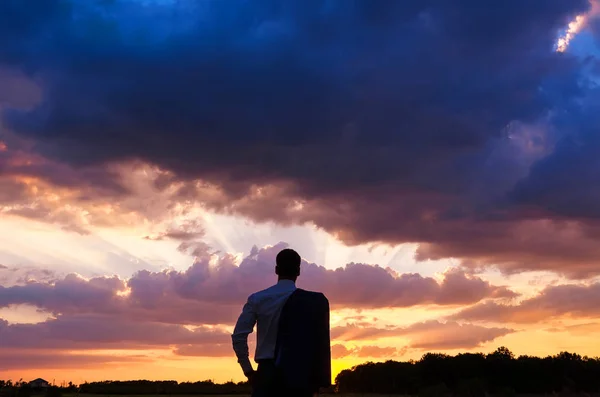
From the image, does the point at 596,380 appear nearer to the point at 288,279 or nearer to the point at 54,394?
the point at 54,394

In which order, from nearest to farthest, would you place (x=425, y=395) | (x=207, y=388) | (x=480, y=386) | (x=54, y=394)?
1. (x=54, y=394)
2. (x=425, y=395)
3. (x=480, y=386)
4. (x=207, y=388)

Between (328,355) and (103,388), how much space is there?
8561cm

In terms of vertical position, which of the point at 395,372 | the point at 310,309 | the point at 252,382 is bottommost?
the point at 252,382

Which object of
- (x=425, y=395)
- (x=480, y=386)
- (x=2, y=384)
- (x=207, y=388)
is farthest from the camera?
(x=207, y=388)

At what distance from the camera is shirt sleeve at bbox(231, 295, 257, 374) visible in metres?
8.77

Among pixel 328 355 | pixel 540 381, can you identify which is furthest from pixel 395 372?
pixel 328 355

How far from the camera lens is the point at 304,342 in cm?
886

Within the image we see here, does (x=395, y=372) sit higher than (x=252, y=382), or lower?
higher

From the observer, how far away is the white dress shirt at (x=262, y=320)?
8.86 m

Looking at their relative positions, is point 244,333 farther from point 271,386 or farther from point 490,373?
point 490,373

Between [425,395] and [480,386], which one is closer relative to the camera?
[425,395]

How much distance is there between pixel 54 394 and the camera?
41.4m

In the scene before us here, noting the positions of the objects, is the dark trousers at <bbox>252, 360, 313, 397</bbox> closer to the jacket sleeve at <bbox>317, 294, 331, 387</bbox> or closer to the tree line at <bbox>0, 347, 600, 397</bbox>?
the jacket sleeve at <bbox>317, 294, 331, 387</bbox>

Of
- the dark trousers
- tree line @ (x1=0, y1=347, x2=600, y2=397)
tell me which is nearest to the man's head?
the dark trousers
